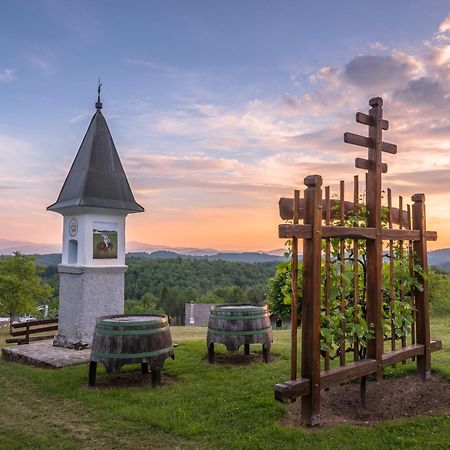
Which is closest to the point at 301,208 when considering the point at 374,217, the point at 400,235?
the point at 374,217

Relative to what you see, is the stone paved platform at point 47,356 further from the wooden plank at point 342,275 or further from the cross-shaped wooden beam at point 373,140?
the cross-shaped wooden beam at point 373,140

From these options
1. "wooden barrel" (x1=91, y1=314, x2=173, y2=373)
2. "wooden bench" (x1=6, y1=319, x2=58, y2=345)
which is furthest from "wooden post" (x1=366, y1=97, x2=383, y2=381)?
"wooden bench" (x1=6, y1=319, x2=58, y2=345)

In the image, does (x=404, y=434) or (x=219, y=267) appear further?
(x=219, y=267)

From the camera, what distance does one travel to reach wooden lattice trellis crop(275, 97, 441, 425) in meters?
5.20

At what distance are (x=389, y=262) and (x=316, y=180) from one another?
7.49 ft

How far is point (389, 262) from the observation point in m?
6.73

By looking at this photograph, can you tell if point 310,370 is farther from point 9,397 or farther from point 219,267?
point 219,267

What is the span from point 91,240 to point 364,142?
7024 mm

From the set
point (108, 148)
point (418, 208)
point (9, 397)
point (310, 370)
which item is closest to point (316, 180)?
point (310, 370)

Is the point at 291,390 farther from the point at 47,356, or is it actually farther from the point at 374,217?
the point at 47,356

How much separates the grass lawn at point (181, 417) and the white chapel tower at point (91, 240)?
2.50m

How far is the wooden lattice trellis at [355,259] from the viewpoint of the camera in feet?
17.1

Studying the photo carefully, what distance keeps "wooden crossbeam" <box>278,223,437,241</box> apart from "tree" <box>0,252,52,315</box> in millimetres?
20281

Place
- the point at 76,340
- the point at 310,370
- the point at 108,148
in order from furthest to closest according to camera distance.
→ the point at 108,148
the point at 76,340
the point at 310,370
